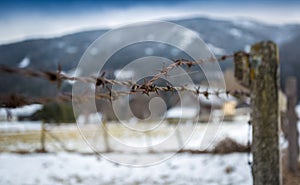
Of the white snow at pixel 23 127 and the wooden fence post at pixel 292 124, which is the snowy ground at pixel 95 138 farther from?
the wooden fence post at pixel 292 124

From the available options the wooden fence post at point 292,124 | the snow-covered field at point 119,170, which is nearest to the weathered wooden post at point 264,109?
the snow-covered field at point 119,170

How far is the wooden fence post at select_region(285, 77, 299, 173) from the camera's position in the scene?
399cm

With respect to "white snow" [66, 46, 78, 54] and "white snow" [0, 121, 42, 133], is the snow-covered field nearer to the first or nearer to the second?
"white snow" [0, 121, 42, 133]

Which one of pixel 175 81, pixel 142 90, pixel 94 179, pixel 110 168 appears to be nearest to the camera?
pixel 142 90

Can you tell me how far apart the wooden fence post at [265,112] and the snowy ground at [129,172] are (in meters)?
1.94

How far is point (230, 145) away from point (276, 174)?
14.3 feet

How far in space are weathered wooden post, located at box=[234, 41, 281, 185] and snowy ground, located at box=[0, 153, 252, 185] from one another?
1940 millimetres

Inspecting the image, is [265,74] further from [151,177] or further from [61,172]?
[61,172]

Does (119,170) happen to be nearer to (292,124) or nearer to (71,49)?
(71,49)

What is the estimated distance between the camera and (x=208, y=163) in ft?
17.3

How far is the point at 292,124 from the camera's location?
408cm

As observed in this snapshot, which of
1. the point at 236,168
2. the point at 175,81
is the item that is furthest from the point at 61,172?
the point at 175,81

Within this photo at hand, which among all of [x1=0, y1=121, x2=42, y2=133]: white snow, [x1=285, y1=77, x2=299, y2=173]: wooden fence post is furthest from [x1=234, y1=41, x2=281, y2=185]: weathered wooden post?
[x1=0, y1=121, x2=42, y2=133]: white snow

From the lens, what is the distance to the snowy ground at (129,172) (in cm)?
432
